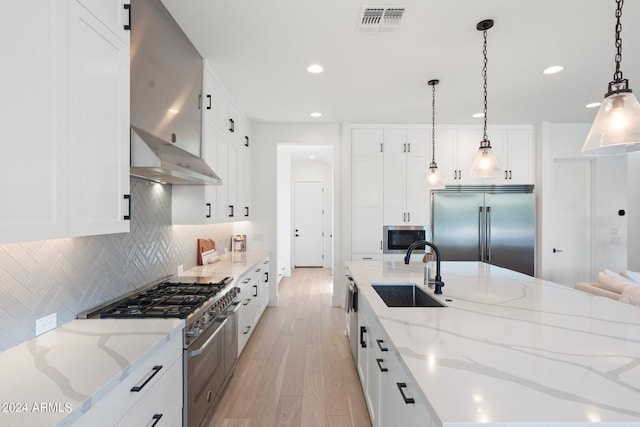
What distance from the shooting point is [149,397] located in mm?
1395

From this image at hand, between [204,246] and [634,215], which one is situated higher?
[634,215]

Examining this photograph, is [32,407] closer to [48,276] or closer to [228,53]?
[48,276]

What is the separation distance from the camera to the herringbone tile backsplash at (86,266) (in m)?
1.34

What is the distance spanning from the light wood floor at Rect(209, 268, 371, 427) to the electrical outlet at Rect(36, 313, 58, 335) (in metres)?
1.27

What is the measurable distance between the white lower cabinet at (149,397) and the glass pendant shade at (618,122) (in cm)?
228

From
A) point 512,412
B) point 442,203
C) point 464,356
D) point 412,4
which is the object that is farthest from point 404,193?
point 512,412

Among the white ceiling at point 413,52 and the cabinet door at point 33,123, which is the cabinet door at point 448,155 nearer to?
the white ceiling at point 413,52

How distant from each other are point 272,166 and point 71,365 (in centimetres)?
395

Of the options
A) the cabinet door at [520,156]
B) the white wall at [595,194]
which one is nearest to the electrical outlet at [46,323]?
the cabinet door at [520,156]

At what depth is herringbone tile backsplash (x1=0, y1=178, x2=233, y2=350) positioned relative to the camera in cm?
134

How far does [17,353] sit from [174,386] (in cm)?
68

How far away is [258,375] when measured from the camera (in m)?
2.86

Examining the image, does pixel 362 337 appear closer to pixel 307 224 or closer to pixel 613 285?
pixel 613 285

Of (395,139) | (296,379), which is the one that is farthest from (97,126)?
(395,139)
